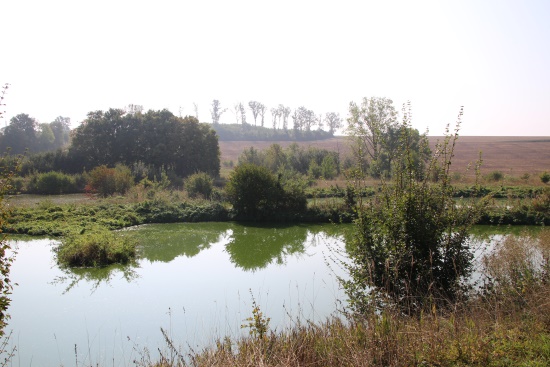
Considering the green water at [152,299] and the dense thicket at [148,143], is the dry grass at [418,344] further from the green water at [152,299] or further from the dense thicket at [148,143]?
the dense thicket at [148,143]

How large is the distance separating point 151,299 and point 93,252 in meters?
4.20

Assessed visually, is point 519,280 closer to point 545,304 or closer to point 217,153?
point 545,304

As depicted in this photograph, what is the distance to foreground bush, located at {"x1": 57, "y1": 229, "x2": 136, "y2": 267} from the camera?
13.0 meters

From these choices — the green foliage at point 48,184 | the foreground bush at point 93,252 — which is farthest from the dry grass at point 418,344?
the green foliage at point 48,184

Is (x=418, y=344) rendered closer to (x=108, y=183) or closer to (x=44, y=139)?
(x=108, y=183)

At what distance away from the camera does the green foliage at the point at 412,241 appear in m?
6.58

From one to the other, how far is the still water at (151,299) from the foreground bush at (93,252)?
0.46 m

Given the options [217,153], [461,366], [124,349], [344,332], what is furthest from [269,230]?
[217,153]

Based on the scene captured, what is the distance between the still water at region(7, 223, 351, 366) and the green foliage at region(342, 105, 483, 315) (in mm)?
746

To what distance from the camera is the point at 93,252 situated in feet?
43.0

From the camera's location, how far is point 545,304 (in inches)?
206

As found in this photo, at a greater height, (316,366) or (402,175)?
(402,175)

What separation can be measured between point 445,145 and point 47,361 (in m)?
7.30

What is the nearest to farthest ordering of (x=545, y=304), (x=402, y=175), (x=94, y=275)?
(x=545, y=304), (x=402, y=175), (x=94, y=275)
